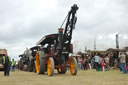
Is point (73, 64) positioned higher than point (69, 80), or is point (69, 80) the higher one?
point (73, 64)

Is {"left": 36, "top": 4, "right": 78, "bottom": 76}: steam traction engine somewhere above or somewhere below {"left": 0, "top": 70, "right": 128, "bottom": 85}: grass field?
above

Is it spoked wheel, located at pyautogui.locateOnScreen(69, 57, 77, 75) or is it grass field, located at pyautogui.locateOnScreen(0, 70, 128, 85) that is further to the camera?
spoked wheel, located at pyautogui.locateOnScreen(69, 57, 77, 75)

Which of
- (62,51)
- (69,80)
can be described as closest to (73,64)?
(62,51)

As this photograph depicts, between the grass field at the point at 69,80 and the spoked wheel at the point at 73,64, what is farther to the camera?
the spoked wheel at the point at 73,64

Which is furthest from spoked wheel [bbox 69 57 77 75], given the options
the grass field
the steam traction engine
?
the grass field

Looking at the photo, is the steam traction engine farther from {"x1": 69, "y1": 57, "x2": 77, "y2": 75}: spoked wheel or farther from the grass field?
the grass field

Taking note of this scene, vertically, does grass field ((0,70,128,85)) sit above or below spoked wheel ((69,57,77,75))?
below

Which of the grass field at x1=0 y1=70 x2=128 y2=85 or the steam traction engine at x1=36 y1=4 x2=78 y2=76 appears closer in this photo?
the grass field at x1=0 y1=70 x2=128 y2=85

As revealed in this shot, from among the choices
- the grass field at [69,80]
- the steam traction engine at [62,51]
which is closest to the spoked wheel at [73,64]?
the steam traction engine at [62,51]

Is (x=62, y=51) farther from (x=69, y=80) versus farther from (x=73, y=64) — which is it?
(x=69, y=80)

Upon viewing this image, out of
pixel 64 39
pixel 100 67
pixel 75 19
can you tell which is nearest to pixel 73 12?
pixel 75 19

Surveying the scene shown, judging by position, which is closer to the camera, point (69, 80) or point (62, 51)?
point (69, 80)

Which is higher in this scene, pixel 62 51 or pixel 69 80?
pixel 62 51

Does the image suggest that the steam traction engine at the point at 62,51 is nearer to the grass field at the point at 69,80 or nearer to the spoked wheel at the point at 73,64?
the spoked wheel at the point at 73,64
